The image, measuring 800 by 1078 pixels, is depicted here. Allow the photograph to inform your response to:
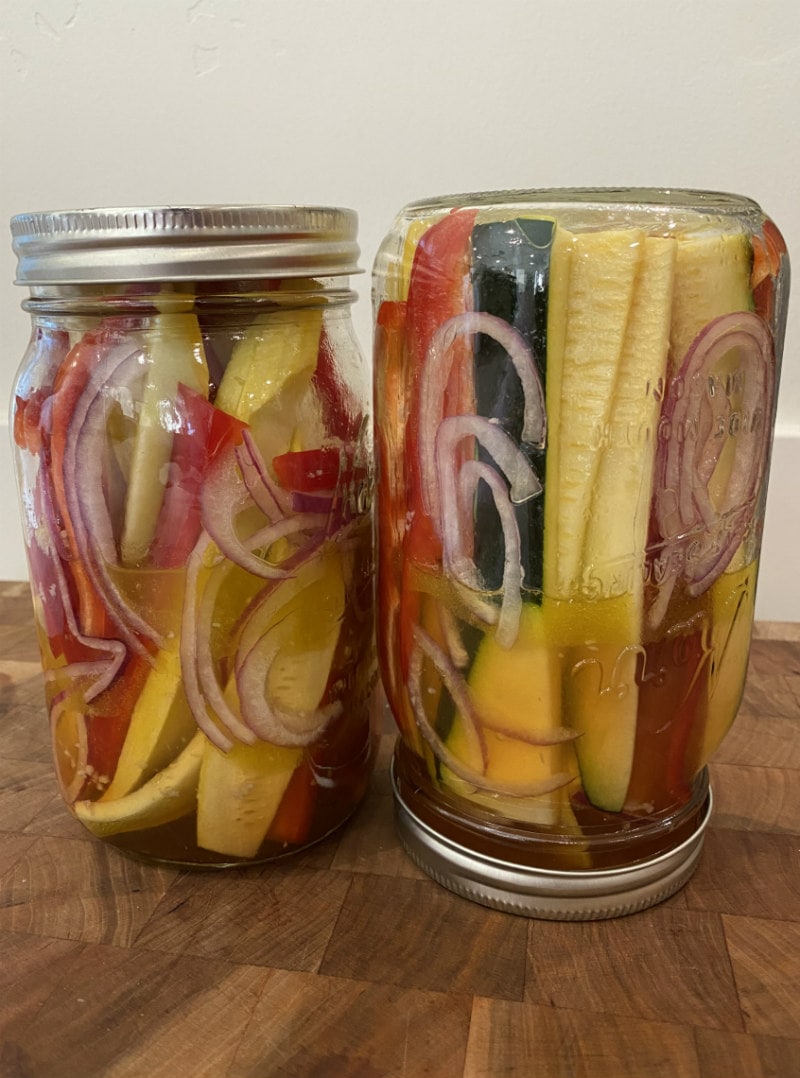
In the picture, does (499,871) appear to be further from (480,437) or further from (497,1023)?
(480,437)

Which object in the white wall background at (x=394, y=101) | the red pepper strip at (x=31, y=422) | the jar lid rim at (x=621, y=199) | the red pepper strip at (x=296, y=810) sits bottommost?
the red pepper strip at (x=296, y=810)

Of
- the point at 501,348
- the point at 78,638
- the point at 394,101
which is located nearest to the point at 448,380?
the point at 501,348

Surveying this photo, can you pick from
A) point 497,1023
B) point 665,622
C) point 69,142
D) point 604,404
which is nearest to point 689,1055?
point 497,1023

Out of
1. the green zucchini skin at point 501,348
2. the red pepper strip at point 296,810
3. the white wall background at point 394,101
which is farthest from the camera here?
the white wall background at point 394,101

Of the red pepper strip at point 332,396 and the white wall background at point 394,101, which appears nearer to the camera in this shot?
the red pepper strip at point 332,396

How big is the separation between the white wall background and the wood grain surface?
1.73ft

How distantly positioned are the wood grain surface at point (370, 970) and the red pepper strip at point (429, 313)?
18 cm

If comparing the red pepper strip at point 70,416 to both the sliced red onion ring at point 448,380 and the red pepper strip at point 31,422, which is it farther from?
the sliced red onion ring at point 448,380

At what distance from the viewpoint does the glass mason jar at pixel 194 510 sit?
0.44 meters

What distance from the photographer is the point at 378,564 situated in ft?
1.74

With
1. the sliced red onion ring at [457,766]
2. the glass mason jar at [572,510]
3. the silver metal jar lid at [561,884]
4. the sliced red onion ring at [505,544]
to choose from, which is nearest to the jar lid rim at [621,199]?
the glass mason jar at [572,510]

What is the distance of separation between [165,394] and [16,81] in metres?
0.59

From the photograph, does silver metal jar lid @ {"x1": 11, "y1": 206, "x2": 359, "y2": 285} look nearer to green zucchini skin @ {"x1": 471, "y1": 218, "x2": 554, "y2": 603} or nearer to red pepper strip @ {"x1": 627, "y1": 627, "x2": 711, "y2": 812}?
green zucchini skin @ {"x1": 471, "y1": 218, "x2": 554, "y2": 603}

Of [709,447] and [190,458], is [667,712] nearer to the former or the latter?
[709,447]
